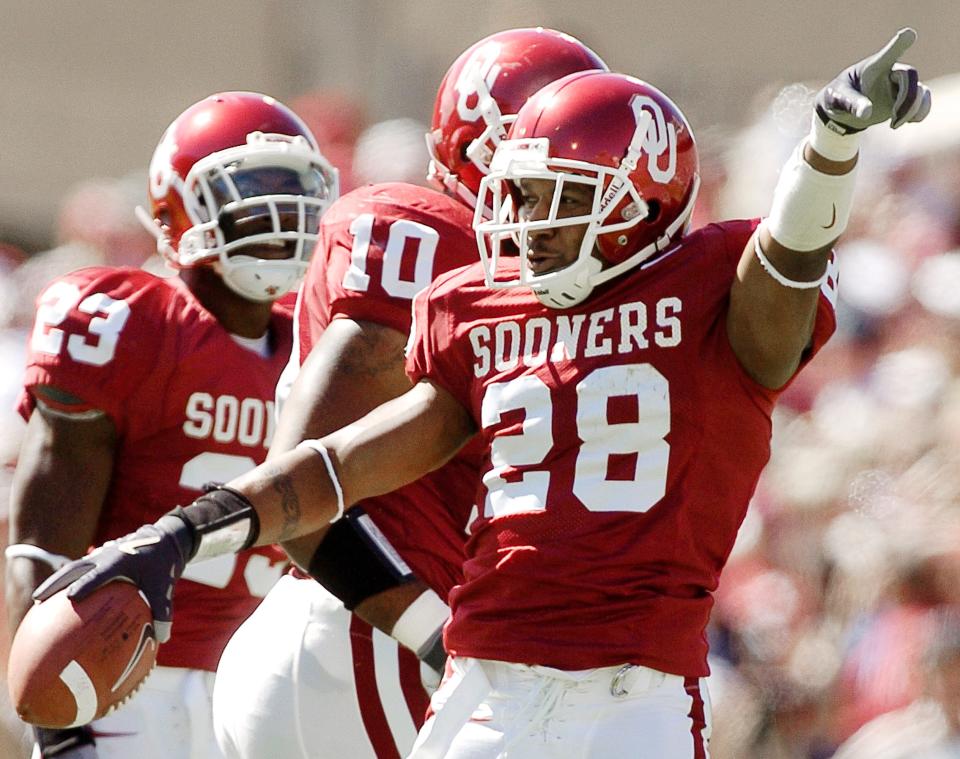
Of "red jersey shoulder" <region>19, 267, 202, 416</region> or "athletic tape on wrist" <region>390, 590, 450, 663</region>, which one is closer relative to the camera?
"athletic tape on wrist" <region>390, 590, 450, 663</region>

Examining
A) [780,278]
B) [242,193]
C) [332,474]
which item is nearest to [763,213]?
[242,193]

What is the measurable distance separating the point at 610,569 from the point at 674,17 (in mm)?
8968

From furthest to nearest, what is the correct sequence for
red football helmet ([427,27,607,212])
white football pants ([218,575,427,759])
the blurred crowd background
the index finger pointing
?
the blurred crowd background, red football helmet ([427,27,607,212]), white football pants ([218,575,427,759]), the index finger pointing

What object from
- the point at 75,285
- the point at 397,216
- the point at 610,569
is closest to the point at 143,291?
the point at 75,285

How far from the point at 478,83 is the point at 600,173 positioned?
0.81 m

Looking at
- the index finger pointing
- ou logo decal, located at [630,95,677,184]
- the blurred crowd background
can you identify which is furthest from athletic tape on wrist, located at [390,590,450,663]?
the blurred crowd background

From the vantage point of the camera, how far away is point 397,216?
381 cm

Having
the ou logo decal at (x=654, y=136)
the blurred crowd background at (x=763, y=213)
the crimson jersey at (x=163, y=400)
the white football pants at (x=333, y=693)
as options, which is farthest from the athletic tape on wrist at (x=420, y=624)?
the blurred crowd background at (x=763, y=213)

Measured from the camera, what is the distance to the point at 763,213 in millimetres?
7301

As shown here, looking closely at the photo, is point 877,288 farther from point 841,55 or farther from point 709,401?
point 841,55

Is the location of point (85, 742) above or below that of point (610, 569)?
below

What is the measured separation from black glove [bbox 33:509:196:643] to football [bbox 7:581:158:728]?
17 mm

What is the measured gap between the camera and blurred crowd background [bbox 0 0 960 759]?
5352mm

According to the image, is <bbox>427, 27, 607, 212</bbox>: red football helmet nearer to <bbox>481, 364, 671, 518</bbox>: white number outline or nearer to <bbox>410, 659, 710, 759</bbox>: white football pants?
<bbox>481, 364, 671, 518</bbox>: white number outline
